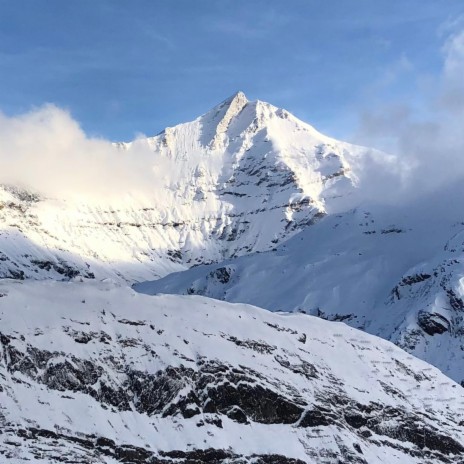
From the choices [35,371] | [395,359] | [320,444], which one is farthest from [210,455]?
[395,359]

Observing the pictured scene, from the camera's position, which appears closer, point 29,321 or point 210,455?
point 210,455

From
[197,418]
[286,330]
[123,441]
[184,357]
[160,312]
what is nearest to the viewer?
[123,441]

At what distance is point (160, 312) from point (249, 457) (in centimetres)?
3244

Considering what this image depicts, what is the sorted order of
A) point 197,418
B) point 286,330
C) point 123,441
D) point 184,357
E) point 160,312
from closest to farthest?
point 123,441
point 197,418
point 184,357
point 160,312
point 286,330

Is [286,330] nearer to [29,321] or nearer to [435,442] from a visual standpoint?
[435,442]

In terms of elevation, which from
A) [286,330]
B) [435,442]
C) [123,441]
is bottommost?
[123,441]

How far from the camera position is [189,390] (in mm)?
130750

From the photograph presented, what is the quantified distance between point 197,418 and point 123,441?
1420 cm

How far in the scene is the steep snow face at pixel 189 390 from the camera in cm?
11750

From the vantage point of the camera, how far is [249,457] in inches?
4884

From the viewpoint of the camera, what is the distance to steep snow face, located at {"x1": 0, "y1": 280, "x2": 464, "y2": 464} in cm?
11750

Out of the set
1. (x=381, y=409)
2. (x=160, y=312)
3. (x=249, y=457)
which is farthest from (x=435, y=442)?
(x=160, y=312)

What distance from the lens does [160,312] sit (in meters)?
146

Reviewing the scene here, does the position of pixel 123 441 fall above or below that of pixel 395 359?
below
